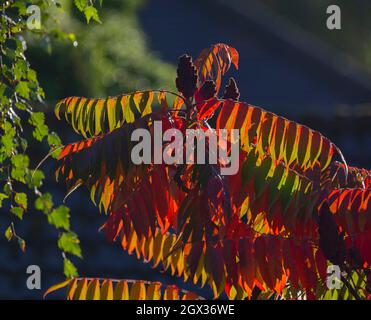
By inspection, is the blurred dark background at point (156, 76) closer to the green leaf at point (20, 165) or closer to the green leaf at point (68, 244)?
the green leaf at point (20, 165)

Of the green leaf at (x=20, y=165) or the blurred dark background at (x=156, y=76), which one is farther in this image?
the blurred dark background at (x=156, y=76)

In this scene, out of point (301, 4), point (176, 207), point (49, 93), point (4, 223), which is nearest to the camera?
point (176, 207)

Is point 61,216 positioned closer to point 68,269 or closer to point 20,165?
point 68,269

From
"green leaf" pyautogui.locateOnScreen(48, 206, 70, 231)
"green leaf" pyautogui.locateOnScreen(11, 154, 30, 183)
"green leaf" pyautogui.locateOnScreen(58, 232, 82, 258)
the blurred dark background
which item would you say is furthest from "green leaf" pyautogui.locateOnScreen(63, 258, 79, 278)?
the blurred dark background

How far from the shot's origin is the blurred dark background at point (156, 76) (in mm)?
9750

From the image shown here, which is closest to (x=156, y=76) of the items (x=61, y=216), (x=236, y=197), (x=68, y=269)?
(x=236, y=197)

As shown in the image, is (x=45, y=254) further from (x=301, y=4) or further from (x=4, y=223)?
(x=301, y=4)

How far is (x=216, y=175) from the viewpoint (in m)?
4.07

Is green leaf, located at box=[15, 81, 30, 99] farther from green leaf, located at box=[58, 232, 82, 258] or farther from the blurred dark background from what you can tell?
green leaf, located at box=[58, 232, 82, 258]

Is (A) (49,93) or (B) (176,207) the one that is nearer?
(B) (176,207)

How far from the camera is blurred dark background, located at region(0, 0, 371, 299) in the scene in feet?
32.0

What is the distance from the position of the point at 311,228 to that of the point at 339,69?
22.3m

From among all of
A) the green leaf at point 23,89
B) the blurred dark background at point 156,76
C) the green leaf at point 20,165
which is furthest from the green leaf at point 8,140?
the blurred dark background at point 156,76
